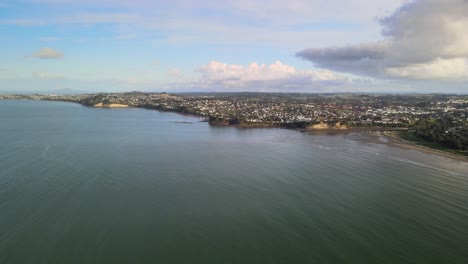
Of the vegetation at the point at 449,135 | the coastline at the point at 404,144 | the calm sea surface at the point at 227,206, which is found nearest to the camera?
the calm sea surface at the point at 227,206

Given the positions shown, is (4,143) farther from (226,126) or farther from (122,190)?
(226,126)

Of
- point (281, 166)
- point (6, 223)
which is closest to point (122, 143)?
point (281, 166)

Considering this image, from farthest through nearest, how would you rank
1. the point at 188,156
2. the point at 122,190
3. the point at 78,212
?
1. the point at 188,156
2. the point at 122,190
3. the point at 78,212

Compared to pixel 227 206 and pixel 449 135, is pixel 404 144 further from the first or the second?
pixel 227 206

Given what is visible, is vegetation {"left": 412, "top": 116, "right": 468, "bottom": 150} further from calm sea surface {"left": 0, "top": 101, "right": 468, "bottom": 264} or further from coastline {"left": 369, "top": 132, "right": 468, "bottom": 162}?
calm sea surface {"left": 0, "top": 101, "right": 468, "bottom": 264}

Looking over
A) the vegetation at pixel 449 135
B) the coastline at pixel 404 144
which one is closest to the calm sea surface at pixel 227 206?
the coastline at pixel 404 144

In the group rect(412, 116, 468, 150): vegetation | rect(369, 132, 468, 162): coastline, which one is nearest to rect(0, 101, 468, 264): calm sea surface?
rect(369, 132, 468, 162): coastline

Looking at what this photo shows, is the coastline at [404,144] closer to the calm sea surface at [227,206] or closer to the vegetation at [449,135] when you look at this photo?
the vegetation at [449,135]

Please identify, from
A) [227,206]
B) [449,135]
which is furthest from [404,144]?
[227,206]
